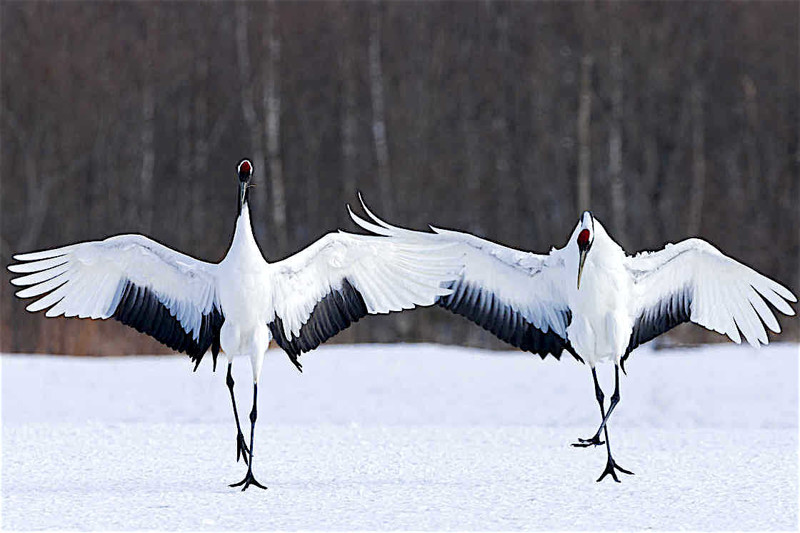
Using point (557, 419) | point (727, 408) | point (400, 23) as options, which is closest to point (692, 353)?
point (727, 408)

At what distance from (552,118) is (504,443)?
12651 millimetres

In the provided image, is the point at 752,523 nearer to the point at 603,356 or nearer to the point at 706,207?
the point at 603,356

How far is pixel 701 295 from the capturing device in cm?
742

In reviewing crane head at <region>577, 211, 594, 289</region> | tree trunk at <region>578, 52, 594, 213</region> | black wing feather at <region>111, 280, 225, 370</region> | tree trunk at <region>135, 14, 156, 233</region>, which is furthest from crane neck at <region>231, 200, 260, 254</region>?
tree trunk at <region>135, 14, 156, 233</region>

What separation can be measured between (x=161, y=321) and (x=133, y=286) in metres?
0.27

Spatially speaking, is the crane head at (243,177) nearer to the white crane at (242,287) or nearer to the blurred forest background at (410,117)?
the white crane at (242,287)

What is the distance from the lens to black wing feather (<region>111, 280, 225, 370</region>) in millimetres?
6938

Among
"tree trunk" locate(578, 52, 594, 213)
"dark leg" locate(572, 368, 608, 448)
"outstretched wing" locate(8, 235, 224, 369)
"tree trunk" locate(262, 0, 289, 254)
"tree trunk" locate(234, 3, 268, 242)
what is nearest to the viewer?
"outstretched wing" locate(8, 235, 224, 369)

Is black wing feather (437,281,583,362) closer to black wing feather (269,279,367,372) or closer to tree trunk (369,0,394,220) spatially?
black wing feather (269,279,367,372)

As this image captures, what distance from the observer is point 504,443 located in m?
8.84

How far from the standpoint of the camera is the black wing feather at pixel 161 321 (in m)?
6.94

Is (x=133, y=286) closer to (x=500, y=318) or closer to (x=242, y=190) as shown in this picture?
(x=242, y=190)

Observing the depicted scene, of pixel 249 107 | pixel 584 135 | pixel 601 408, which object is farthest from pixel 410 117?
pixel 601 408

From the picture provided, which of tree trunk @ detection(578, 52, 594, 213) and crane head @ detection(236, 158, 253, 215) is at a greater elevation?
tree trunk @ detection(578, 52, 594, 213)
